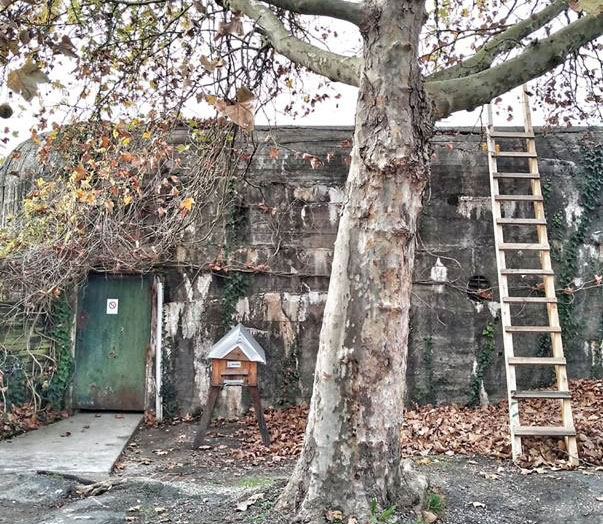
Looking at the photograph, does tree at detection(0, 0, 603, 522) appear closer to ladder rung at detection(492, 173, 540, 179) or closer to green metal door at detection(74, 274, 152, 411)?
ladder rung at detection(492, 173, 540, 179)

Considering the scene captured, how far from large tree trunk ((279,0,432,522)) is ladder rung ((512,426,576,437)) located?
1856 mm

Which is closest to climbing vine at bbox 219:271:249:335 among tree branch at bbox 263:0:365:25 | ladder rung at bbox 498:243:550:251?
ladder rung at bbox 498:243:550:251

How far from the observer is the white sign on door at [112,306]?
7.93 m

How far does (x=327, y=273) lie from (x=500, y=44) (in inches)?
145

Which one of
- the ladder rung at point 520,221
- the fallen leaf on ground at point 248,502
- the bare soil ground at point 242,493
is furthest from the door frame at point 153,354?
the ladder rung at point 520,221

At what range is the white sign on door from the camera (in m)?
7.93

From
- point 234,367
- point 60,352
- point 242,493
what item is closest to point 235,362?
point 234,367

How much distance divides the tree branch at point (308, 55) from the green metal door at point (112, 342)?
170 inches

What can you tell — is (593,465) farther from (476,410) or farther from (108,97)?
(108,97)

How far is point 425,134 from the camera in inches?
153

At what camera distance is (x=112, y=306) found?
794 centimetres

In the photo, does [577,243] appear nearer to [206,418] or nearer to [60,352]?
[206,418]

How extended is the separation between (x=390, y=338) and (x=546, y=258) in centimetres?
347

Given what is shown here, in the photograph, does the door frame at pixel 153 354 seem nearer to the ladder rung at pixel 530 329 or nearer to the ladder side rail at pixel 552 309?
the ladder rung at pixel 530 329
